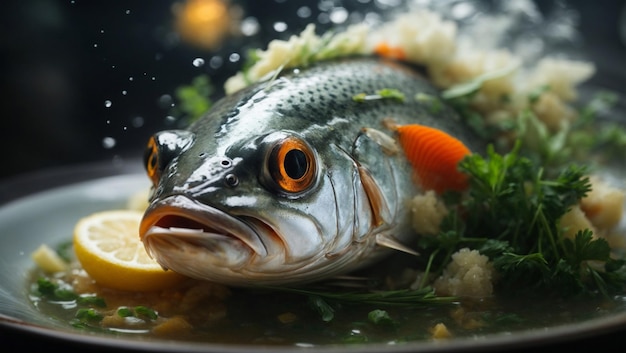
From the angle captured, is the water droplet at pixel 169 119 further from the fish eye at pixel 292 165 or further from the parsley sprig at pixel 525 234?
the parsley sprig at pixel 525 234

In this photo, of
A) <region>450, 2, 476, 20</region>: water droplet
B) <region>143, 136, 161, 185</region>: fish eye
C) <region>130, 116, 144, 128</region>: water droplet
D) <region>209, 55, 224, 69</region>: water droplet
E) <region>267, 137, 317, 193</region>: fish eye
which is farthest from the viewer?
<region>450, 2, 476, 20</region>: water droplet

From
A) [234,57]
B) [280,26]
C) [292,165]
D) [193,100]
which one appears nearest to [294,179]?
[292,165]

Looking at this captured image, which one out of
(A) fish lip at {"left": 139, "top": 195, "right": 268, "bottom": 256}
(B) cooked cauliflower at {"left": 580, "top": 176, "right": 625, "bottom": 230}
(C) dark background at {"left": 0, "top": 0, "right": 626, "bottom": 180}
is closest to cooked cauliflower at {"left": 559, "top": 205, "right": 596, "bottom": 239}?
(B) cooked cauliflower at {"left": 580, "top": 176, "right": 625, "bottom": 230}

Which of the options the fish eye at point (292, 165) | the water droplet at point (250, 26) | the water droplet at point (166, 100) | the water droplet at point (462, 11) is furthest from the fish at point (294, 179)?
the water droplet at point (462, 11)

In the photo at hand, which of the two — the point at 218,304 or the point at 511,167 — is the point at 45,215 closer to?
the point at 218,304

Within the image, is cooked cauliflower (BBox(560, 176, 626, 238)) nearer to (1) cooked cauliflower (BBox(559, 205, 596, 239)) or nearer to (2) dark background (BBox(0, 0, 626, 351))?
(1) cooked cauliflower (BBox(559, 205, 596, 239))

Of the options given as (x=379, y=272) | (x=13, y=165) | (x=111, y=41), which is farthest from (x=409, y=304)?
(x=13, y=165)

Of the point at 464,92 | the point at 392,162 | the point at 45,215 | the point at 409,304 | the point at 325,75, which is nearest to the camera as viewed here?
the point at 409,304
